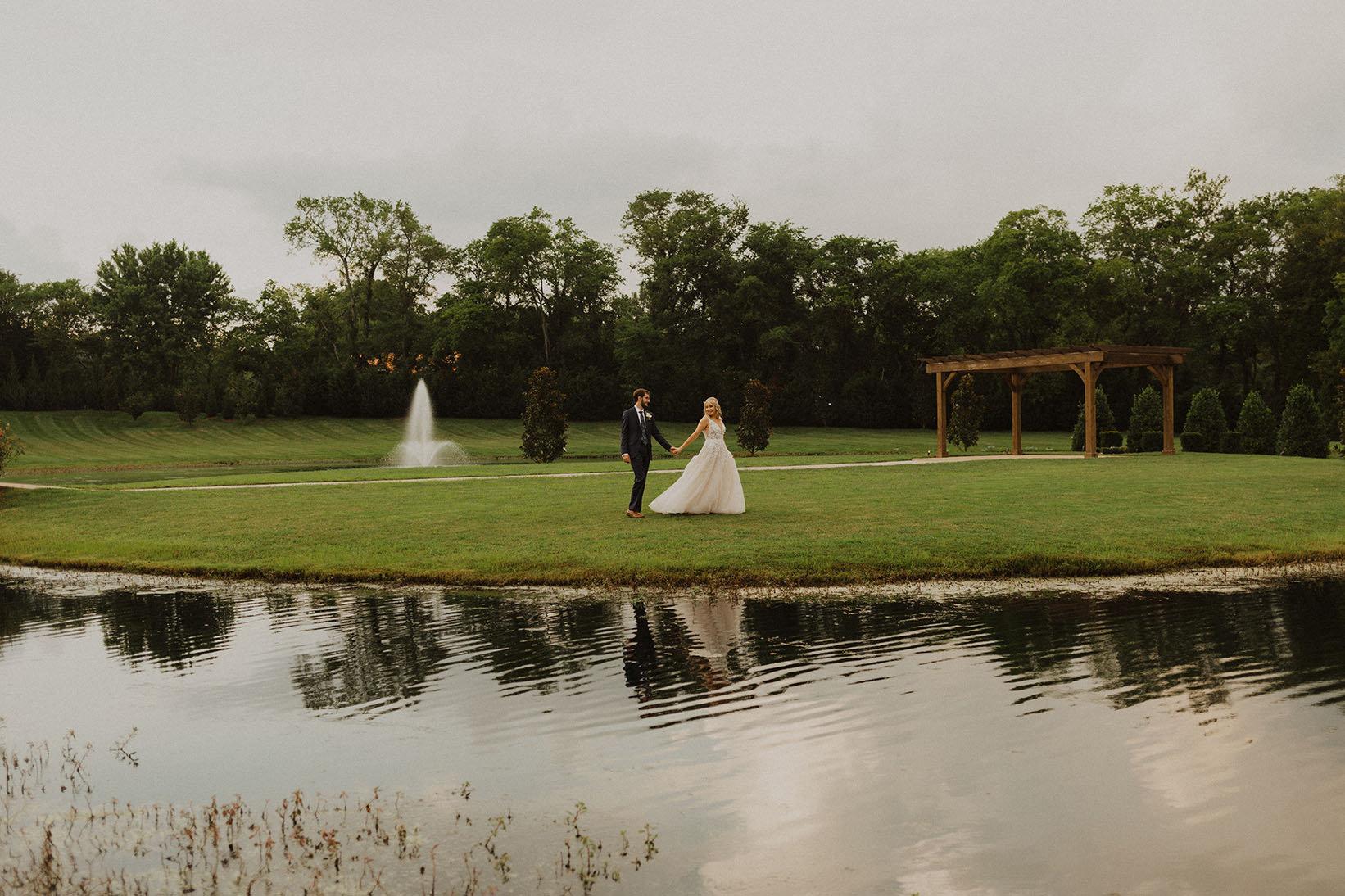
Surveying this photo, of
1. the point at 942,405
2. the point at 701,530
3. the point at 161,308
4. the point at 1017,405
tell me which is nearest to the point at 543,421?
the point at 942,405

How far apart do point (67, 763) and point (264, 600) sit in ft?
19.1

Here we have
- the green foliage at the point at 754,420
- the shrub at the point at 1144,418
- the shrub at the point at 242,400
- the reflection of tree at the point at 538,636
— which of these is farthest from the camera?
the shrub at the point at 242,400

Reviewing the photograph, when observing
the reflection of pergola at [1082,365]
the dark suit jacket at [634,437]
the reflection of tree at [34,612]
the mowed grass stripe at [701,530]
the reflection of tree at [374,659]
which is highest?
the reflection of pergola at [1082,365]

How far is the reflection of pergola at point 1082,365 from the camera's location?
3209 cm

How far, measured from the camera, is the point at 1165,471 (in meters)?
24.3

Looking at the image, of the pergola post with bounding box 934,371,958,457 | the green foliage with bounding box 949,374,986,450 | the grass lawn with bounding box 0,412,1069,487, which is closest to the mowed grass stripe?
the grass lawn with bounding box 0,412,1069,487

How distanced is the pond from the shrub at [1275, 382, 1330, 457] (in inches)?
1138

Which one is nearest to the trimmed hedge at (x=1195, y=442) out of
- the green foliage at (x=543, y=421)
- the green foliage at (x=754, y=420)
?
the green foliage at (x=754, y=420)

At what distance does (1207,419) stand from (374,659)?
126 feet

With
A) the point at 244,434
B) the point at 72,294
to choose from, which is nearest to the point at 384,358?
the point at 244,434

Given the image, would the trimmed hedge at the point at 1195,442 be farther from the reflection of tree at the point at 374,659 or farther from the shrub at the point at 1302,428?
the reflection of tree at the point at 374,659

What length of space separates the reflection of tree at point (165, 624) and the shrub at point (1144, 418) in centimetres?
3547

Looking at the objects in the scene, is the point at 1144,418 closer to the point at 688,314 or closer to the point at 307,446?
the point at 688,314

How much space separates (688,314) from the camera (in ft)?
225
